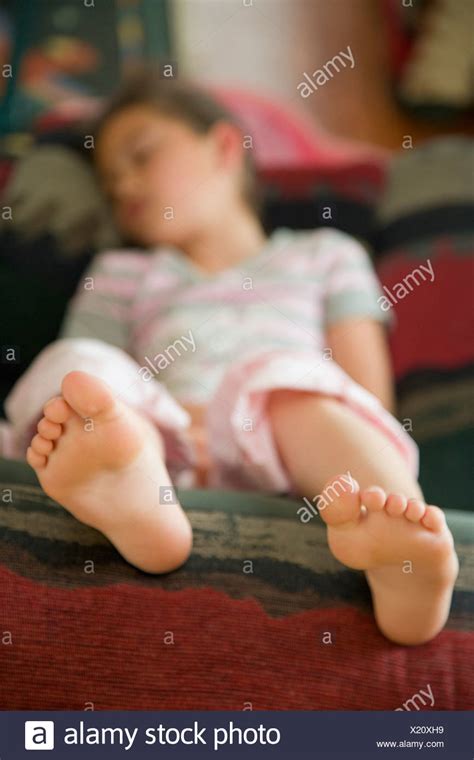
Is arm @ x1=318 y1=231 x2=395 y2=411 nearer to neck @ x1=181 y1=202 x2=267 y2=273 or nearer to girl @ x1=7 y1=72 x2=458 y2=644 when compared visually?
girl @ x1=7 y1=72 x2=458 y2=644

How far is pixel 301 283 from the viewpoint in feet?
3.60

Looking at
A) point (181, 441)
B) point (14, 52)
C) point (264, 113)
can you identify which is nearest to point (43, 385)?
point (181, 441)

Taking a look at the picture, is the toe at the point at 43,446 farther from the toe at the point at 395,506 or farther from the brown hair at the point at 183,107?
the brown hair at the point at 183,107

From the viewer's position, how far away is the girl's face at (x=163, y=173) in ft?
3.86

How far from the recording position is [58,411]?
0.64m

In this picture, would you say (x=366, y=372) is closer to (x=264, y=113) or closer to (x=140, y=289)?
(x=140, y=289)

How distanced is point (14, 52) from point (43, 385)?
116 centimetres

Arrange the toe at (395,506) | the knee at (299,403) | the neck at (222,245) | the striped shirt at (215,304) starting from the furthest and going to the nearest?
the neck at (222,245) < the striped shirt at (215,304) < the knee at (299,403) < the toe at (395,506)

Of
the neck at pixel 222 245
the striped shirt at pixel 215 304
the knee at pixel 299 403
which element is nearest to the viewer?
the knee at pixel 299 403

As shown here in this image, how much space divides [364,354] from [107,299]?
1.05 ft

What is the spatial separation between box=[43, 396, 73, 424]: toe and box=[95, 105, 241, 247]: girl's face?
57 centimetres

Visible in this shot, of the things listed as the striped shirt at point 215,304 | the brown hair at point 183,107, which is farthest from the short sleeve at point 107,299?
the brown hair at point 183,107

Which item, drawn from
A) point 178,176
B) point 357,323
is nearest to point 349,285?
point 357,323

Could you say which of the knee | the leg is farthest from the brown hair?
the leg
